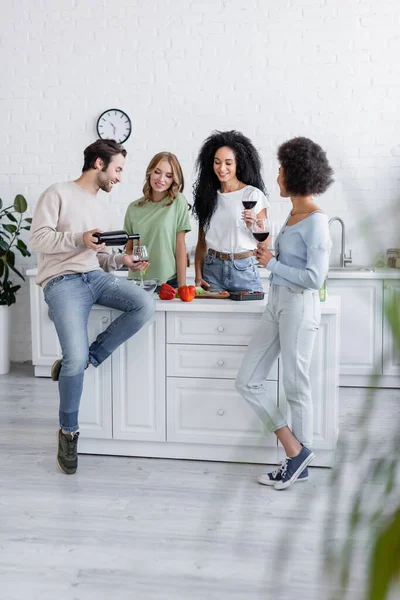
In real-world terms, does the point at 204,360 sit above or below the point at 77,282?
below

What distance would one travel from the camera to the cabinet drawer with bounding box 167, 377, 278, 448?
348 cm

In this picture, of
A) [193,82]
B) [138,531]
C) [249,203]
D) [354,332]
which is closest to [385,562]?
[138,531]

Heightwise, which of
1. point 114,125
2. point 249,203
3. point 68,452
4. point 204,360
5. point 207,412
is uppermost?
point 114,125

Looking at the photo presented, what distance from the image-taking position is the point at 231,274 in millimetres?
3758

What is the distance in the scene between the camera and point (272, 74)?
17.8 ft

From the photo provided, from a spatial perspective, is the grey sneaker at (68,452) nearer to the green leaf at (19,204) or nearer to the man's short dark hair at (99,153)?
the man's short dark hair at (99,153)

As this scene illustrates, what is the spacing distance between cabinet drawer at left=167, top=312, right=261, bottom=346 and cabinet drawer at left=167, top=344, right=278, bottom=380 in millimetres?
28

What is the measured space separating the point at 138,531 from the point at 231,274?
142cm

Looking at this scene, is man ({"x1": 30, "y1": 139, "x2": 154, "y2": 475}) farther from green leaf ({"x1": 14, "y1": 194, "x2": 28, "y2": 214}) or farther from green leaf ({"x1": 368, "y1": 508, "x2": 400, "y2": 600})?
green leaf ({"x1": 368, "y1": 508, "x2": 400, "y2": 600})

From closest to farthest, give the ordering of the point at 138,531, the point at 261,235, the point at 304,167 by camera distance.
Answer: the point at 138,531, the point at 304,167, the point at 261,235

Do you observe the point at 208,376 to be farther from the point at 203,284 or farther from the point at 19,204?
the point at 19,204

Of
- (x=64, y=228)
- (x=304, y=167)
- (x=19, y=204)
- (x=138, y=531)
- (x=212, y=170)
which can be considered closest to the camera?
(x=138, y=531)

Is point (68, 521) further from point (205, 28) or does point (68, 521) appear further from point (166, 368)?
point (205, 28)

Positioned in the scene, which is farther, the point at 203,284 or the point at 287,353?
the point at 203,284
